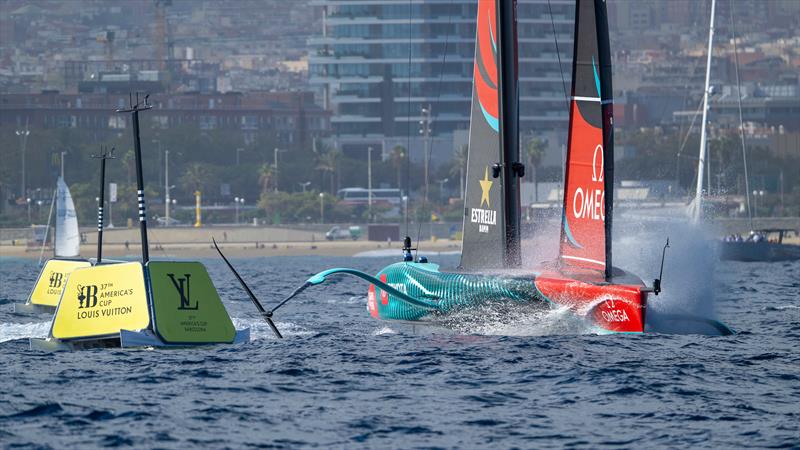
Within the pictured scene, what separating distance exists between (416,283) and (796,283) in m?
30.4

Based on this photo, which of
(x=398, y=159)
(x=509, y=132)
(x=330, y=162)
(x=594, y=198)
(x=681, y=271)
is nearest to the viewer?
(x=594, y=198)

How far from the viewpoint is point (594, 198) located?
93.1ft

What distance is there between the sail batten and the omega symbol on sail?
735cm

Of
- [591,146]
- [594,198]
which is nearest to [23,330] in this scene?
[594,198]

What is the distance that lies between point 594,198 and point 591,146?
3.04ft

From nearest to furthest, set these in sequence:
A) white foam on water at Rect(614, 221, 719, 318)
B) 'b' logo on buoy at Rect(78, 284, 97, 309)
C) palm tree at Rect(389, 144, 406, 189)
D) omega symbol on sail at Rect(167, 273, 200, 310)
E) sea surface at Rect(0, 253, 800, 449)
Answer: sea surface at Rect(0, 253, 800, 449), omega symbol on sail at Rect(167, 273, 200, 310), 'b' logo on buoy at Rect(78, 284, 97, 309), white foam on water at Rect(614, 221, 719, 318), palm tree at Rect(389, 144, 406, 189)

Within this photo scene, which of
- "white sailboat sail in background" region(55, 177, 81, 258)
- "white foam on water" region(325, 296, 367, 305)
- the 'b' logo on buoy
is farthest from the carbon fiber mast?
"white sailboat sail in background" region(55, 177, 81, 258)

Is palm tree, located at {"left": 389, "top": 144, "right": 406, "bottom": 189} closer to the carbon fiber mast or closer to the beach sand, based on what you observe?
the beach sand

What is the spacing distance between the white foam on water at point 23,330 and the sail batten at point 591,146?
33.6 ft

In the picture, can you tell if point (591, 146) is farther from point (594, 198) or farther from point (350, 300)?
point (350, 300)

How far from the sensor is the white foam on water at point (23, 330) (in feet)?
100

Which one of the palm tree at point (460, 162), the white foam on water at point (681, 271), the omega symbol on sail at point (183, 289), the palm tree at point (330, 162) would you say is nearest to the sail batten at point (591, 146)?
the white foam on water at point (681, 271)

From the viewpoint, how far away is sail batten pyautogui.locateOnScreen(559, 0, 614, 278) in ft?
92.0

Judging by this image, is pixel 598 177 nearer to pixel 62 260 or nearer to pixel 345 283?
pixel 62 260
